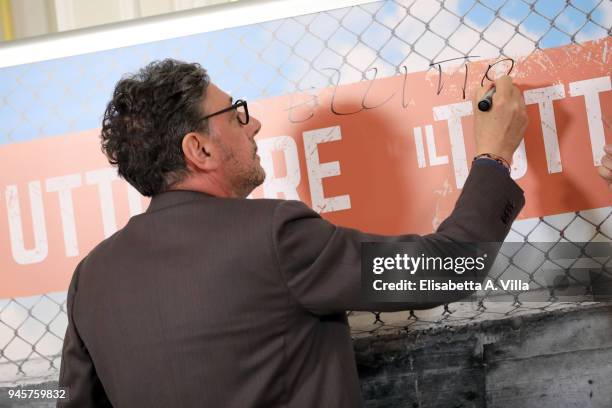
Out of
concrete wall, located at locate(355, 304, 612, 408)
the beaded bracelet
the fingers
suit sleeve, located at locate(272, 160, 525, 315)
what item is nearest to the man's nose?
suit sleeve, located at locate(272, 160, 525, 315)

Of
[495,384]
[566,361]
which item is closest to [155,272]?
[495,384]

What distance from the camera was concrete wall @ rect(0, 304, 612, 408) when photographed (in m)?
1.36

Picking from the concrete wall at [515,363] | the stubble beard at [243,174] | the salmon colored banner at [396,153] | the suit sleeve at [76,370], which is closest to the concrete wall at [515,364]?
the concrete wall at [515,363]

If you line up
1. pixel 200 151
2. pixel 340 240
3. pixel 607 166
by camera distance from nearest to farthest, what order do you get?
pixel 340 240, pixel 200 151, pixel 607 166

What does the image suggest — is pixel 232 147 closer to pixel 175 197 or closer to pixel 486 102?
pixel 175 197

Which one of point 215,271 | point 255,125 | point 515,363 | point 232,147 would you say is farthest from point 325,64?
point 515,363

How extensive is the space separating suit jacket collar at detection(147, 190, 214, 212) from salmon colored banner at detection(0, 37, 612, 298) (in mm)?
316

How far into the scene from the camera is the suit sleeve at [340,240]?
1.03m

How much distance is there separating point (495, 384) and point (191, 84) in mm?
843

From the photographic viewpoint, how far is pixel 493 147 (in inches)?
46.6

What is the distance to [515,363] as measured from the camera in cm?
137

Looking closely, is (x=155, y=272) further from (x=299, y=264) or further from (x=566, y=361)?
(x=566, y=361)

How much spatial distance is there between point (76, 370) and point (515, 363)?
0.85 m

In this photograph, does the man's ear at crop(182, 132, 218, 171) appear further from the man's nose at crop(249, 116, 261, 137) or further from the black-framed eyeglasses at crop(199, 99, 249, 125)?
the man's nose at crop(249, 116, 261, 137)
